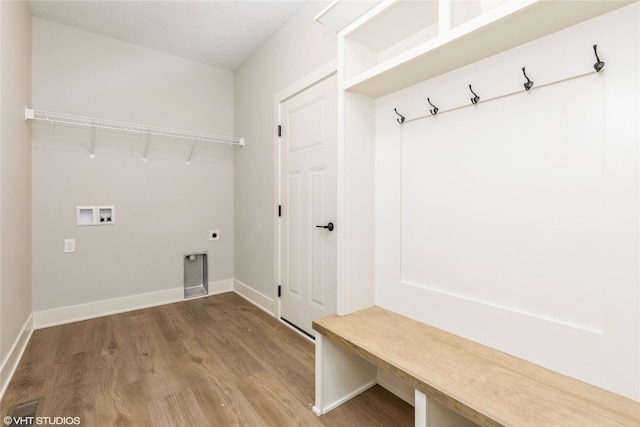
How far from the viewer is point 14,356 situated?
1.97 m

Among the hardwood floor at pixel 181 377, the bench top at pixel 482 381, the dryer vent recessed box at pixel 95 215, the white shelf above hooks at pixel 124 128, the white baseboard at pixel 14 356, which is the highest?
the white shelf above hooks at pixel 124 128

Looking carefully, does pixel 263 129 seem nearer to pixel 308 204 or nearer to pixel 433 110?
pixel 308 204

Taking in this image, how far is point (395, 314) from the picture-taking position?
64.1 inches

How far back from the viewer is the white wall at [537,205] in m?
0.96

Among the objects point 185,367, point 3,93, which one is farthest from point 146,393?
point 3,93

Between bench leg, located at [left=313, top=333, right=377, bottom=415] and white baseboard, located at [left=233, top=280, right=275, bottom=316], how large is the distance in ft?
4.28

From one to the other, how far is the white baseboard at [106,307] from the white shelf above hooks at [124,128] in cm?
140

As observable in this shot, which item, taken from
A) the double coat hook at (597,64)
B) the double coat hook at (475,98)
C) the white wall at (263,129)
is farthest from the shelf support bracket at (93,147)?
the double coat hook at (597,64)

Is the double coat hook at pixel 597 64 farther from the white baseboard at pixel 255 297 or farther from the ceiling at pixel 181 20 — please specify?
the white baseboard at pixel 255 297

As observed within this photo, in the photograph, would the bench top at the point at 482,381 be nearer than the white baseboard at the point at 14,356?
Yes

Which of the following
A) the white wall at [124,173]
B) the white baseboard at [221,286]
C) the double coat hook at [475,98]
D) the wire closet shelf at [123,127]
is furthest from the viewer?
the white baseboard at [221,286]

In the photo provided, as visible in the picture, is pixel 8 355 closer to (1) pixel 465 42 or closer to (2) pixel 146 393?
(2) pixel 146 393

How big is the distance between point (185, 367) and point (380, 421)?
128cm

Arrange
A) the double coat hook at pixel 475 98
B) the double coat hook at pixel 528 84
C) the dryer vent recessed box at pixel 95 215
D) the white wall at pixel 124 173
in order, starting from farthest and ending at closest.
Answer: the dryer vent recessed box at pixel 95 215
the white wall at pixel 124 173
the double coat hook at pixel 475 98
the double coat hook at pixel 528 84
